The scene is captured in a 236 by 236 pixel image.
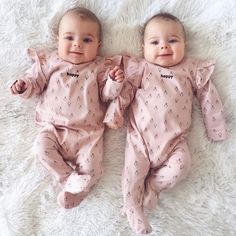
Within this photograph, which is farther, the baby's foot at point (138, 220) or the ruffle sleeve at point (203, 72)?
the ruffle sleeve at point (203, 72)

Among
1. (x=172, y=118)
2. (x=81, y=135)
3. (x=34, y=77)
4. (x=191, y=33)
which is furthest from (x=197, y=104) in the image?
(x=34, y=77)

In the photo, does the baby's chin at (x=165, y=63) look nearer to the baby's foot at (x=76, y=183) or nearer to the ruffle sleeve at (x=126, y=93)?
the ruffle sleeve at (x=126, y=93)

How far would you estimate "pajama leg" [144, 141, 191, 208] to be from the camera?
152 centimetres

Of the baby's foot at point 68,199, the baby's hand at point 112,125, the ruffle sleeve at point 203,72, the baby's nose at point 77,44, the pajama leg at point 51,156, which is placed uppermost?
the baby's nose at point 77,44

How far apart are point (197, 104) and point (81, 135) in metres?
0.38

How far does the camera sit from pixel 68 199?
1.52m

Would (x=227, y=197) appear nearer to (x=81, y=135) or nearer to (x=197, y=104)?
(x=197, y=104)

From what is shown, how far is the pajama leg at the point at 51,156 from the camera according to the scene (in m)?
1.52

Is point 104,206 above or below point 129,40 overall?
below

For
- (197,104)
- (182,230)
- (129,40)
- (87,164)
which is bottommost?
(182,230)


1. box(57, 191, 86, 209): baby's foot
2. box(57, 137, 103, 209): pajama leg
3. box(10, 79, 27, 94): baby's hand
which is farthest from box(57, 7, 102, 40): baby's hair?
box(57, 191, 86, 209): baby's foot

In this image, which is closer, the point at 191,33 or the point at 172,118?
the point at 172,118

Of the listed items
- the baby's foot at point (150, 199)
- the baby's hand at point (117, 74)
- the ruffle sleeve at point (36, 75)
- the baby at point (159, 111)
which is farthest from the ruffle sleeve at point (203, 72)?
the ruffle sleeve at point (36, 75)

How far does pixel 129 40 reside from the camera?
1.67m
